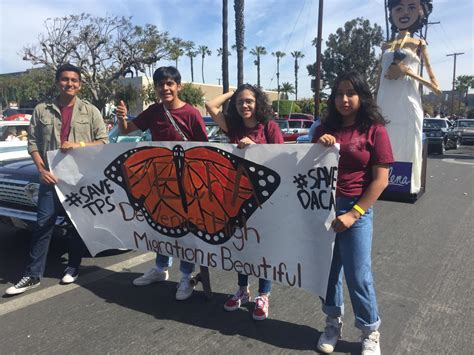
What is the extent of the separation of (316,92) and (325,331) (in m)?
21.2

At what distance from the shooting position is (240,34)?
56.2 ft

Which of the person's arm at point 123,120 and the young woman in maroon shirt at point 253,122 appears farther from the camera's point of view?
the person's arm at point 123,120

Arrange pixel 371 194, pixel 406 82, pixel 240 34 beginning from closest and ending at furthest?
pixel 371 194 → pixel 406 82 → pixel 240 34

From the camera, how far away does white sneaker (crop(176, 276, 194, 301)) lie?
346cm

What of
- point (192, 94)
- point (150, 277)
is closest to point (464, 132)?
point (150, 277)

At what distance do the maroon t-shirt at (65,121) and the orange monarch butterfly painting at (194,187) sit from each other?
53cm

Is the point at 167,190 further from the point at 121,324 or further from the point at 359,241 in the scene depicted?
the point at 359,241

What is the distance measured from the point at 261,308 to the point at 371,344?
32.6 inches

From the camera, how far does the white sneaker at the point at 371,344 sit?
2.56 m

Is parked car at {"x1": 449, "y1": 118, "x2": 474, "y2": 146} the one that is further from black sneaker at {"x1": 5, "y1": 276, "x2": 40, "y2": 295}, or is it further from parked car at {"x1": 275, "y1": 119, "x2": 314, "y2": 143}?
black sneaker at {"x1": 5, "y1": 276, "x2": 40, "y2": 295}

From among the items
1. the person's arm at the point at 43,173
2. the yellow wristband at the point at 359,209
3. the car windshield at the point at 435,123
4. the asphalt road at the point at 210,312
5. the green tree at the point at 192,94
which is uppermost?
the green tree at the point at 192,94

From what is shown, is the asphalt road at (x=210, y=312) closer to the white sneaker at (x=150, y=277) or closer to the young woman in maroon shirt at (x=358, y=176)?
the white sneaker at (x=150, y=277)

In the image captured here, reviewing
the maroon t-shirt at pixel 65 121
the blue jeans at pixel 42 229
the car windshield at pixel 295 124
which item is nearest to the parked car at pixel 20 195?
the blue jeans at pixel 42 229

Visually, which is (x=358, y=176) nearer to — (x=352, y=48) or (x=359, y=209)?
(x=359, y=209)
